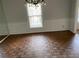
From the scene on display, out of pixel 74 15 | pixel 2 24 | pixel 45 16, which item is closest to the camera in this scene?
pixel 74 15

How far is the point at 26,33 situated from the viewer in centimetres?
532

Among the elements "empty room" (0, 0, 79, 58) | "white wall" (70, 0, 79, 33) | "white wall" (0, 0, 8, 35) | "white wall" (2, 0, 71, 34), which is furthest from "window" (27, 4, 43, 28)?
"white wall" (70, 0, 79, 33)

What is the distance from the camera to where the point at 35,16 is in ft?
17.4

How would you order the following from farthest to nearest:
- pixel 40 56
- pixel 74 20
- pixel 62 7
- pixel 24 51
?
1. pixel 62 7
2. pixel 74 20
3. pixel 24 51
4. pixel 40 56

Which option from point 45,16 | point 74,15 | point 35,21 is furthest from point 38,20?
point 74,15

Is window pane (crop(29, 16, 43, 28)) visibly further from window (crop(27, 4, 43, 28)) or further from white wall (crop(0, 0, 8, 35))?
white wall (crop(0, 0, 8, 35))

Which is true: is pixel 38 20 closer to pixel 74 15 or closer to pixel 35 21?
pixel 35 21

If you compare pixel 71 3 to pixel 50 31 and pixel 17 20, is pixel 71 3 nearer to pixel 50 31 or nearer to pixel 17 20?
pixel 50 31

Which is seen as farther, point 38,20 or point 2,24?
point 38,20

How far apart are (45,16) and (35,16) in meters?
0.54

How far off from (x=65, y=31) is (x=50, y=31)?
80cm

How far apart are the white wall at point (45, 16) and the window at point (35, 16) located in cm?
22

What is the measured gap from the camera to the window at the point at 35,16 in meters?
5.13

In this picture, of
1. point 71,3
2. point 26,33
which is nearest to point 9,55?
point 26,33
